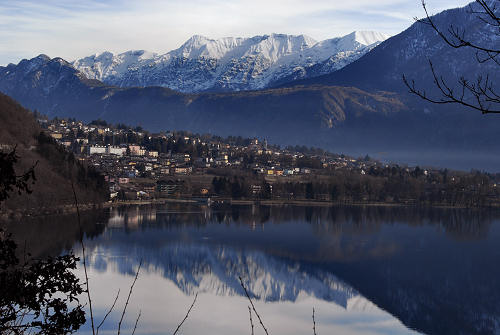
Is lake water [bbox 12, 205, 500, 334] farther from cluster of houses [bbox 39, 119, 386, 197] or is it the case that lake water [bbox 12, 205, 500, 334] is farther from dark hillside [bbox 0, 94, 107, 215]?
cluster of houses [bbox 39, 119, 386, 197]

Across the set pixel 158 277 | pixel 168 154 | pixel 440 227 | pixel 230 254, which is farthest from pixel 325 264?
pixel 168 154

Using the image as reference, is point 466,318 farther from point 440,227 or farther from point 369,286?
point 440,227

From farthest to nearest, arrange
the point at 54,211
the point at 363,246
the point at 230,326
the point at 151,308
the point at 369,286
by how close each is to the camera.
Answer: the point at 54,211
the point at 363,246
the point at 369,286
the point at 151,308
the point at 230,326

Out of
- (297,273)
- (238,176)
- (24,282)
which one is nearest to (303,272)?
(297,273)

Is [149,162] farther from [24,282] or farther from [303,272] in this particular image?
[24,282]

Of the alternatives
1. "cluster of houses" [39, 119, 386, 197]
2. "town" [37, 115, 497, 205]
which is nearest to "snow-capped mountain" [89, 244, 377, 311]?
"town" [37, 115, 497, 205]

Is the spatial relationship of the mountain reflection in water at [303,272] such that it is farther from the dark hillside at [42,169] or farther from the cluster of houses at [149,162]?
the cluster of houses at [149,162]
